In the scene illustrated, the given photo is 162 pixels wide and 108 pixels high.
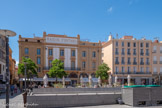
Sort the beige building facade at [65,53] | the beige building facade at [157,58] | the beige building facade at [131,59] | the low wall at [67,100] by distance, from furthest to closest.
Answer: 1. the beige building facade at [157,58]
2. the beige building facade at [131,59]
3. the beige building facade at [65,53]
4. the low wall at [67,100]

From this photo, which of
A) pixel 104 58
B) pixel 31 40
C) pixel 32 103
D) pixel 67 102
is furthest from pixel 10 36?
pixel 104 58

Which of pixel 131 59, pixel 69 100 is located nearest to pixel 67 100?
pixel 69 100

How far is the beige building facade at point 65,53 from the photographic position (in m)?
43.2

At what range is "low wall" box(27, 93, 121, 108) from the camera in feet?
41.2

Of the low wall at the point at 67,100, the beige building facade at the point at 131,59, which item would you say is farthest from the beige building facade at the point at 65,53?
the low wall at the point at 67,100

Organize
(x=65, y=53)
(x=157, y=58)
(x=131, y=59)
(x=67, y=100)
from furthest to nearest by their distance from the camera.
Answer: (x=157, y=58), (x=131, y=59), (x=65, y=53), (x=67, y=100)

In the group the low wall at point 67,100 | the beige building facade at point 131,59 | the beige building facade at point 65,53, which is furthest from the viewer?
the beige building facade at point 131,59

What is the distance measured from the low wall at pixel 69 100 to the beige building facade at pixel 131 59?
36.9 meters

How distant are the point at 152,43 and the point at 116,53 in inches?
460

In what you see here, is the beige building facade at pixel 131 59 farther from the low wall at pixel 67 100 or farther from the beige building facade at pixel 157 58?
the low wall at pixel 67 100

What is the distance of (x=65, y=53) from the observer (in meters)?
45.5

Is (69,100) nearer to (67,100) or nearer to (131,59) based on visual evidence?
(67,100)

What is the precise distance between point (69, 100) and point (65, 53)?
32724 mm

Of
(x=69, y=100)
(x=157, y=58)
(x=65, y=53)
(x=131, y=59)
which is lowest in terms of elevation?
(x=69, y=100)
